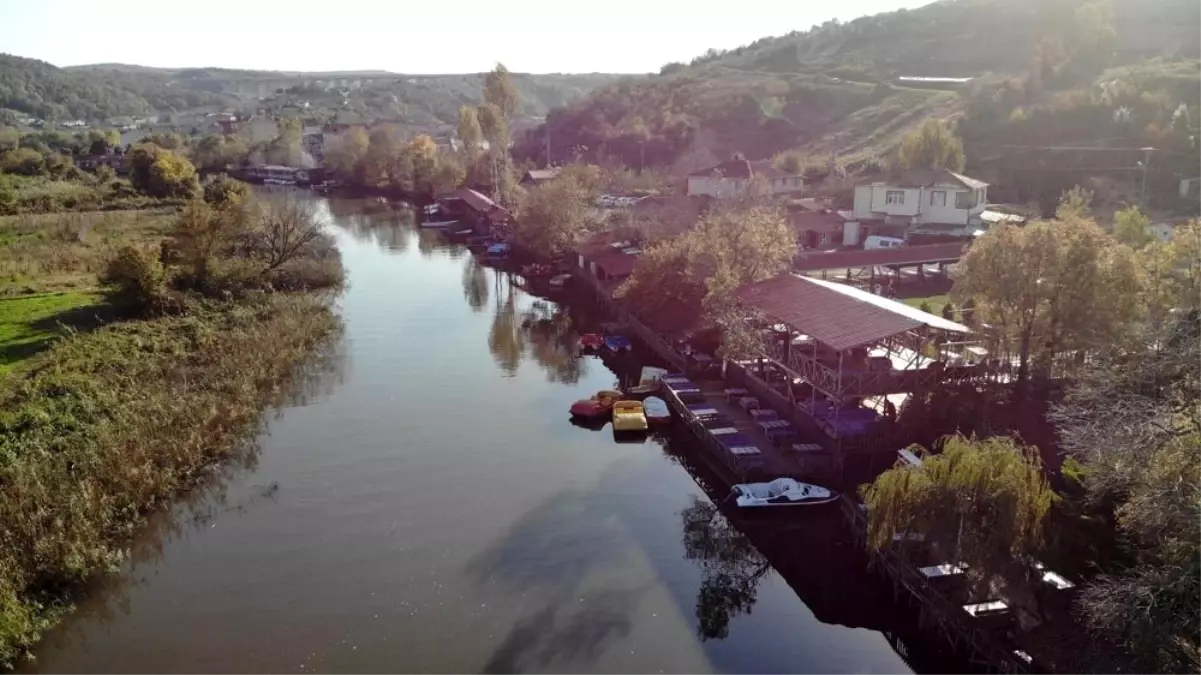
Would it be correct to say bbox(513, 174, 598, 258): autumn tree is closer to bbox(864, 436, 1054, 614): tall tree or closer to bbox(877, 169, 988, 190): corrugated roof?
bbox(877, 169, 988, 190): corrugated roof

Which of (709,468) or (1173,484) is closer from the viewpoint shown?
(1173,484)

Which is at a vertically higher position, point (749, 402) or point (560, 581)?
point (749, 402)

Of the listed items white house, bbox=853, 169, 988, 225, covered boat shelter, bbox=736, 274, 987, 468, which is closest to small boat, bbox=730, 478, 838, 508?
covered boat shelter, bbox=736, 274, 987, 468

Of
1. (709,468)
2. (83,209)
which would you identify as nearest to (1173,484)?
(709,468)

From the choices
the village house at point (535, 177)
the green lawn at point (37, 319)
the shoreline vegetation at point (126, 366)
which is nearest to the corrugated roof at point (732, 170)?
the village house at point (535, 177)

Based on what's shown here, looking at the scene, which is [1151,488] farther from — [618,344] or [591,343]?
[591,343]

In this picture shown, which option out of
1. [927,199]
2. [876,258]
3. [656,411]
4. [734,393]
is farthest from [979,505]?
[927,199]

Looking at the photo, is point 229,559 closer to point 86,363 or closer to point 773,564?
point 86,363
